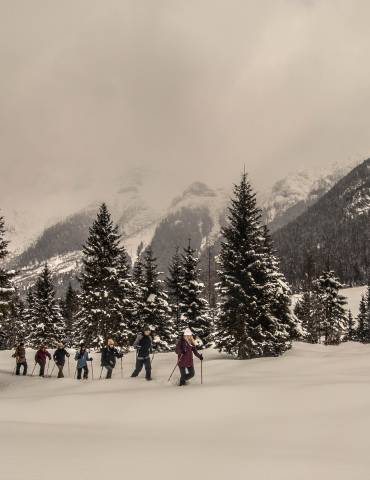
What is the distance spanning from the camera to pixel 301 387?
13.3 metres

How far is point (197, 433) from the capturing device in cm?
1002

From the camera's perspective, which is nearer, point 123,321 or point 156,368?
point 156,368

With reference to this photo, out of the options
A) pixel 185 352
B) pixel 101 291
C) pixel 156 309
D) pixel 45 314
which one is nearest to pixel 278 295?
pixel 156 309

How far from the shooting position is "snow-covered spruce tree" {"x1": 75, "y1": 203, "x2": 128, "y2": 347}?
37.7m

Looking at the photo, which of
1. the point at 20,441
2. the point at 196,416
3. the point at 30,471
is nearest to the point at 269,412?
the point at 196,416

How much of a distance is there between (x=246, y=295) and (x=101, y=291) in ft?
45.9

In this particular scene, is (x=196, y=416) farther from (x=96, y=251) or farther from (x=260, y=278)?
(x=96, y=251)

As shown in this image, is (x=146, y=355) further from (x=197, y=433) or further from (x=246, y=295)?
(x=246, y=295)

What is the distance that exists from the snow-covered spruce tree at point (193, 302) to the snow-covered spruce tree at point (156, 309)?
260 centimetres

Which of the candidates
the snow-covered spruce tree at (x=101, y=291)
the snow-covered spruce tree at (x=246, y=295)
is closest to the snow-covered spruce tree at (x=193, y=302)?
the snow-covered spruce tree at (x=101, y=291)

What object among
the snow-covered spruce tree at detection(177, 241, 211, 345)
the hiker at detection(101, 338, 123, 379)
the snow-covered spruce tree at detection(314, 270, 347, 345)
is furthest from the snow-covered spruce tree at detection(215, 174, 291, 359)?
the snow-covered spruce tree at detection(314, 270, 347, 345)

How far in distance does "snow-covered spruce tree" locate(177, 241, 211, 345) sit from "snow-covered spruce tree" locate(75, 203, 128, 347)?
5730 mm

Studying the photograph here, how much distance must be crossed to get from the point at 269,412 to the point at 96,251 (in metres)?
29.5

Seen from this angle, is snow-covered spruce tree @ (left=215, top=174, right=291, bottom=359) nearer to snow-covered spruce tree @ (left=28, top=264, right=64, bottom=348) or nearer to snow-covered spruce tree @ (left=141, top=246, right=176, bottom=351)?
snow-covered spruce tree @ (left=141, top=246, right=176, bottom=351)
